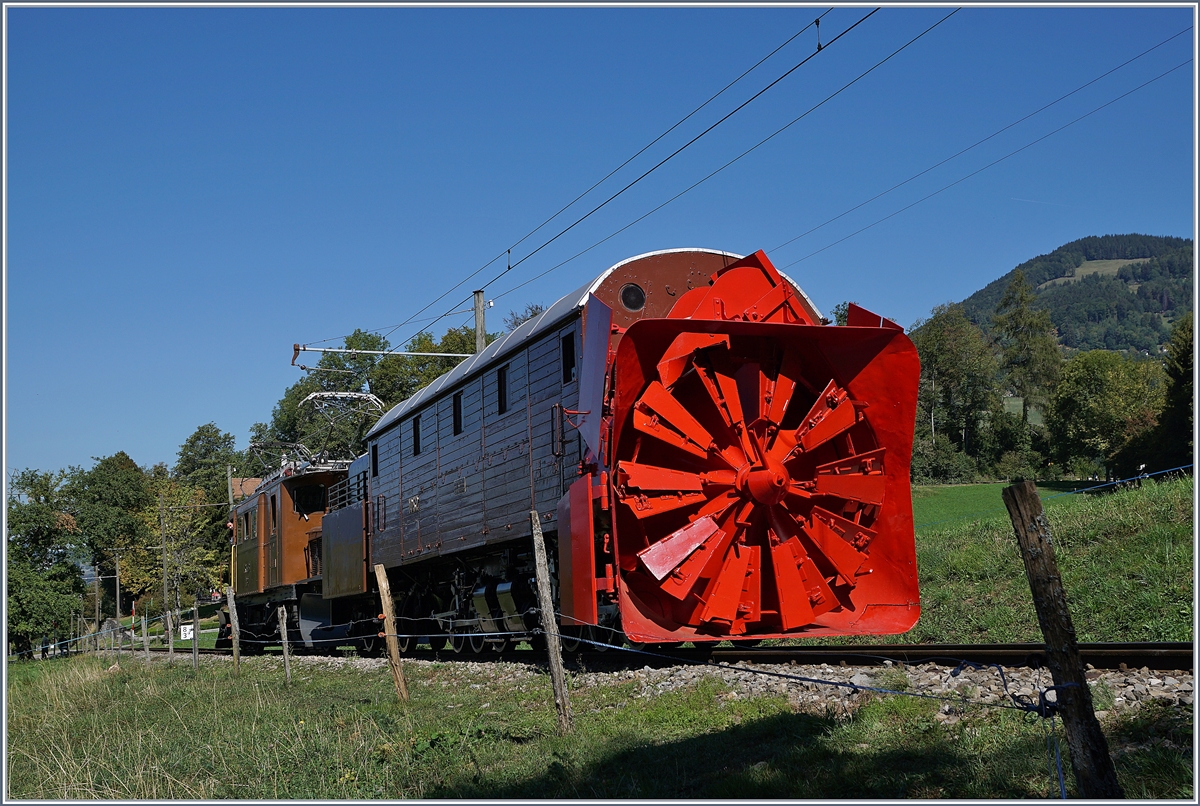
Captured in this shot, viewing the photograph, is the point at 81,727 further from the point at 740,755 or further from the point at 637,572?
the point at 740,755

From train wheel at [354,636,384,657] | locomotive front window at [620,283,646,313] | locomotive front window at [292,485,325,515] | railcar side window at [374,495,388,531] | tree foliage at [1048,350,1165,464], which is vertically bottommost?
train wheel at [354,636,384,657]

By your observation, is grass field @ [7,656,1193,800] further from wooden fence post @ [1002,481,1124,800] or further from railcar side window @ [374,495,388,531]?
railcar side window @ [374,495,388,531]

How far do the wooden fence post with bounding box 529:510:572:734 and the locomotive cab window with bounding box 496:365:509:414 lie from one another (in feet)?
12.4

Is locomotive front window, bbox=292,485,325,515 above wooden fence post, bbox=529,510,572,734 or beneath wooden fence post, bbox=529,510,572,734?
above

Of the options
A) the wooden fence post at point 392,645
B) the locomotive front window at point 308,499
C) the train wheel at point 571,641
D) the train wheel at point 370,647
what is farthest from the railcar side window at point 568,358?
the locomotive front window at point 308,499

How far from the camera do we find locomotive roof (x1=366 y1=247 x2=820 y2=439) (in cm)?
1015

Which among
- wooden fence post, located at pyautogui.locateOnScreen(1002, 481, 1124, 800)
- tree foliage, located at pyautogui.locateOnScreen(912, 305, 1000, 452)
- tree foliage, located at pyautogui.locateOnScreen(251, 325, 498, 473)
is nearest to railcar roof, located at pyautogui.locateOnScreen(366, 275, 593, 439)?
wooden fence post, located at pyautogui.locateOnScreen(1002, 481, 1124, 800)

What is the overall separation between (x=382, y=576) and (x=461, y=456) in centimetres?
259

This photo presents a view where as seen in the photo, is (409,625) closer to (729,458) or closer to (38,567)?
(729,458)

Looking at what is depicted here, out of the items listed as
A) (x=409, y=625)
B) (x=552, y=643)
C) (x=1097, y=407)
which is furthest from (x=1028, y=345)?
(x=552, y=643)

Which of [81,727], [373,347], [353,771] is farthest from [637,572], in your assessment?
[373,347]

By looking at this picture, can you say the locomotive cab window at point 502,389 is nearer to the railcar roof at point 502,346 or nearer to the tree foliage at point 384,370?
the railcar roof at point 502,346

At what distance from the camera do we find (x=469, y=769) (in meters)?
7.21

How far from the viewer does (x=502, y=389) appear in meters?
12.8
